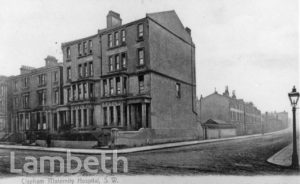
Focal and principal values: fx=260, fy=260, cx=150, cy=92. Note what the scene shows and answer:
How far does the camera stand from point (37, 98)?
35906mm

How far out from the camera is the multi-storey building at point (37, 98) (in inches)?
1337

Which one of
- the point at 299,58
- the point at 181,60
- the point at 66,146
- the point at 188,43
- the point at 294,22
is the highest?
the point at 188,43

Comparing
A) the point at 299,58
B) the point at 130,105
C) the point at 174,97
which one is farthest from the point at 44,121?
the point at 299,58

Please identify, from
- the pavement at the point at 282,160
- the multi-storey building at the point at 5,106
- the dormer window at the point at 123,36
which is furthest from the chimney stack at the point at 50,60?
the pavement at the point at 282,160

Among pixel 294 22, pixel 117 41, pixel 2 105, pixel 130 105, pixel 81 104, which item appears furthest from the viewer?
pixel 2 105

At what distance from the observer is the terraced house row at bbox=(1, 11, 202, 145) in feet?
80.0

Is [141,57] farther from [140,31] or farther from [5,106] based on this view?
[5,106]

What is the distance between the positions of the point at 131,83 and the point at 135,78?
0.68m

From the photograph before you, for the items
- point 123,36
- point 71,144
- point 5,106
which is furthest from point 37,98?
point 123,36

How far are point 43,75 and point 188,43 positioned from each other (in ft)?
66.4

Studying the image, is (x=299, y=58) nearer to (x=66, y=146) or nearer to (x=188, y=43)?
(x=66, y=146)

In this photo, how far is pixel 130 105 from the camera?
2467 cm

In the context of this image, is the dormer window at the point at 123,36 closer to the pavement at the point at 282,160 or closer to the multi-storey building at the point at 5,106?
the multi-storey building at the point at 5,106

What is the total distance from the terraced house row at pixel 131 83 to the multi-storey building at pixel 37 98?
0.68 feet
